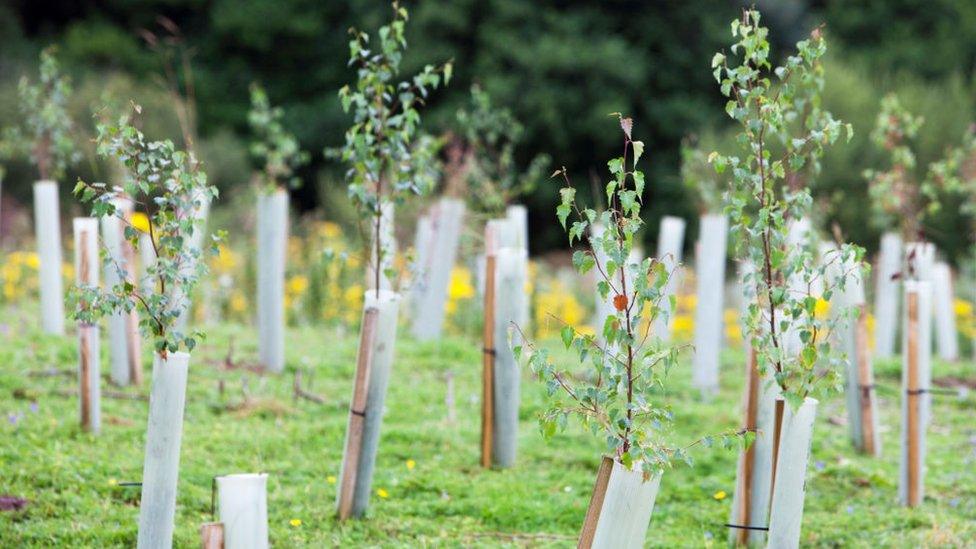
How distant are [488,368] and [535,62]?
1722 centimetres

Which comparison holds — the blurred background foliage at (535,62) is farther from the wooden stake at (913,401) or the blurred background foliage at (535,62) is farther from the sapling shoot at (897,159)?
the wooden stake at (913,401)

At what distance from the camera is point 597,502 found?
3646mm

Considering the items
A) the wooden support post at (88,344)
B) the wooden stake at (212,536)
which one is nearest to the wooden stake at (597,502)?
the wooden stake at (212,536)

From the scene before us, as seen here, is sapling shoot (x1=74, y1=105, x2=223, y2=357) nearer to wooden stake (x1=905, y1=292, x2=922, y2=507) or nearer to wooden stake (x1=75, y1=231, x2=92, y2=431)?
wooden stake (x1=75, y1=231, x2=92, y2=431)

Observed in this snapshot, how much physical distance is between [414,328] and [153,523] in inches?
197

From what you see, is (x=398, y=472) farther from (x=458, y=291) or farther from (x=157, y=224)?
(x=458, y=291)

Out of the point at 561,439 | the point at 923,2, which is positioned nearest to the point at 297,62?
the point at 923,2

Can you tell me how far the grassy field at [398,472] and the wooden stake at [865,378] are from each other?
16 centimetres

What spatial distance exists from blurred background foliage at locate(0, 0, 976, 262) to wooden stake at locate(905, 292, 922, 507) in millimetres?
15417

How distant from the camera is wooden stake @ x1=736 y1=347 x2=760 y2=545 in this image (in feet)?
14.5

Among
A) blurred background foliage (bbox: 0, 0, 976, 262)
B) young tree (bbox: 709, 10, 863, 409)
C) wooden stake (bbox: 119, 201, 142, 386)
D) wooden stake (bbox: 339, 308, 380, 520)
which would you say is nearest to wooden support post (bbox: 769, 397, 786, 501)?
young tree (bbox: 709, 10, 863, 409)

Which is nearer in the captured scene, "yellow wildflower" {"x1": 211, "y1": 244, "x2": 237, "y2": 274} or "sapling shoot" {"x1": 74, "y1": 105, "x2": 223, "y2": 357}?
"sapling shoot" {"x1": 74, "y1": 105, "x2": 223, "y2": 357}

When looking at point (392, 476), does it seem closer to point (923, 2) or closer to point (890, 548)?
point (890, 548)

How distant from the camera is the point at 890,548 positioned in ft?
15.4
